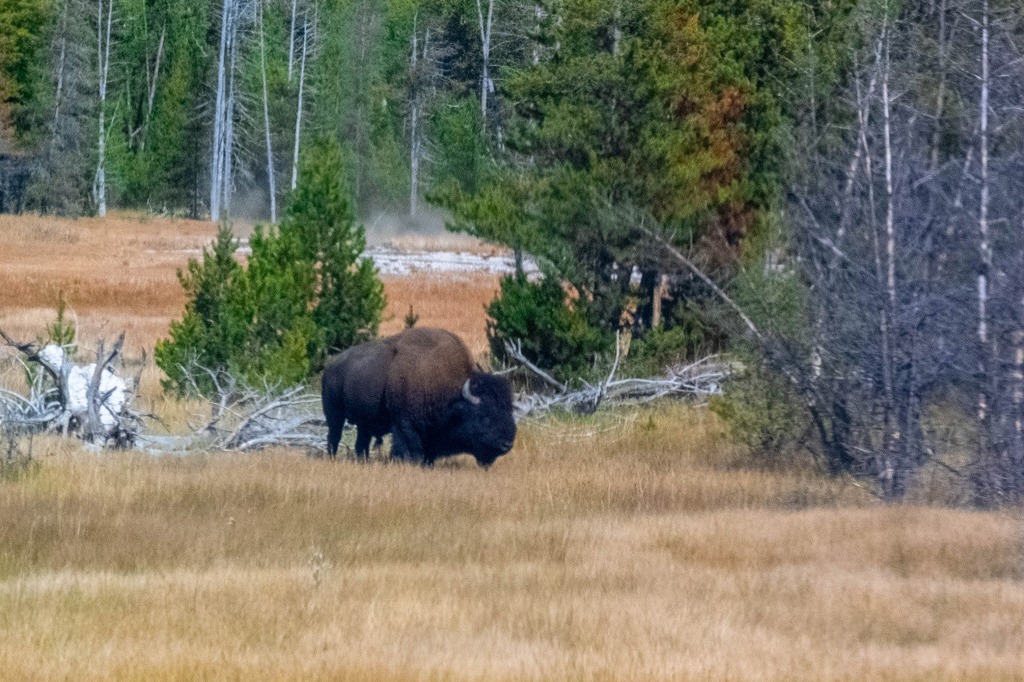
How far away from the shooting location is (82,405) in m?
16.9

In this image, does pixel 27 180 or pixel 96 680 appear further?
pixel 27 180

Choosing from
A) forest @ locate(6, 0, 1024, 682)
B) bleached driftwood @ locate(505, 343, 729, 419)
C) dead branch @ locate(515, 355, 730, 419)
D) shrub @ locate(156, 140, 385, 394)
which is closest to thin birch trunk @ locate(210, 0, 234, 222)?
forest @ locate(6, 0, 1024, 682)

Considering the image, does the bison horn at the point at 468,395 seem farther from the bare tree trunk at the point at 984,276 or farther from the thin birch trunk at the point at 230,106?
the thin birch trunk at the point at 230,106

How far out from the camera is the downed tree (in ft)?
52.7

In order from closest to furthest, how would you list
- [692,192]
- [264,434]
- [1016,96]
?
[1016,96], [264,434], [692,192]

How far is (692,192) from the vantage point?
20906 mm

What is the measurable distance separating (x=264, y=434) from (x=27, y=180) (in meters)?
55.7

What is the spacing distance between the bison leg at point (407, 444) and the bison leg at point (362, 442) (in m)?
0.44

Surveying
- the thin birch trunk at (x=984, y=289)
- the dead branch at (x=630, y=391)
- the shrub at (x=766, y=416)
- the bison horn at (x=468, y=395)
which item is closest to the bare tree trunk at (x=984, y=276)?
the thin birch trunk at (x=984, y=289)

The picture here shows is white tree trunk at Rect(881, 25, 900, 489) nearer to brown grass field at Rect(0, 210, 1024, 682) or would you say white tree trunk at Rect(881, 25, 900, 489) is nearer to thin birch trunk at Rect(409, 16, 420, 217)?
brown grass field at Rect(0, 210, 1024, 682)

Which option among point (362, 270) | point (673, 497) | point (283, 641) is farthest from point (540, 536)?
point (362, 270)

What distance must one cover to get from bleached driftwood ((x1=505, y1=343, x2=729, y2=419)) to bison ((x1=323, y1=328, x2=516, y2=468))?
112 inches

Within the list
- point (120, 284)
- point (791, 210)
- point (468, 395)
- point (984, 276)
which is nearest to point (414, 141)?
point (120, 284)

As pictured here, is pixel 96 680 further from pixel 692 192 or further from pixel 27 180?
pixel 27 180
